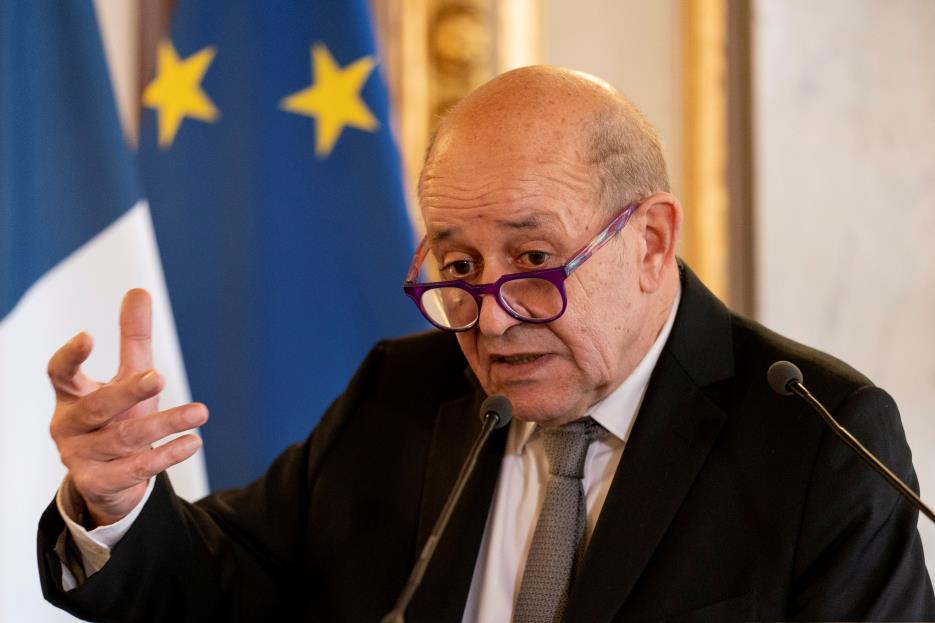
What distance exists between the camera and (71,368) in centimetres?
152

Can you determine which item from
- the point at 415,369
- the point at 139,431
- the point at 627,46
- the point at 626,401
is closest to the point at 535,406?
the point at 626,401

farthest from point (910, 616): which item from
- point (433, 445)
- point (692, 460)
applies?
point (433, 445)

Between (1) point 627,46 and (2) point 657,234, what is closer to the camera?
(2) point 657,234

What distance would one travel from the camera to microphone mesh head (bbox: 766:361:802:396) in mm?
1512

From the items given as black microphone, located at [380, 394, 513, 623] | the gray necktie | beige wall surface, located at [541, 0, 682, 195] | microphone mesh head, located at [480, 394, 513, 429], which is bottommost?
the gray necktie

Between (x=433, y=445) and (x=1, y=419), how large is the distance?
0.80m

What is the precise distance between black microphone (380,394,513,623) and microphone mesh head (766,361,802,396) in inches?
14.0

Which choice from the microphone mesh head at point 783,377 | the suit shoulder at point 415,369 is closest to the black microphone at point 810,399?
the microphone mesh head at point 783,377

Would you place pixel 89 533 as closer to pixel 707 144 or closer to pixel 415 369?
pixel 415 369

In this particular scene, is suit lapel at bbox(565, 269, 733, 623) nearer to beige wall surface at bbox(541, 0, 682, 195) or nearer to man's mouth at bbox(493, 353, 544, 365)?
man's mouth at bbox(493, 353, 544, 365)

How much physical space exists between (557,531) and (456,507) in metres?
0.20

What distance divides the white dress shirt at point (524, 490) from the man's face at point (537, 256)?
8 cm

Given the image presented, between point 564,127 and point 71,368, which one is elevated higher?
point 564,127

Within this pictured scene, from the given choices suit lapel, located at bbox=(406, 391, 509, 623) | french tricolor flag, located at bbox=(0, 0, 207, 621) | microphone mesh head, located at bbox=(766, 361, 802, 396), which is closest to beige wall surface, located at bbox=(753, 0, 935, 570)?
suit lapel, located at bbox=(406, 391, 509, 623)
